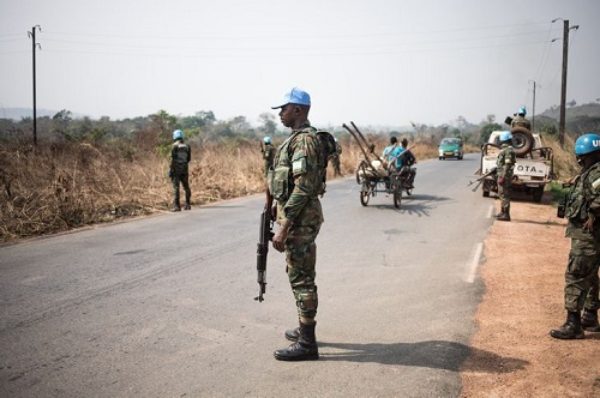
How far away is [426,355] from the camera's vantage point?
3695 mm

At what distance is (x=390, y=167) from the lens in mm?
11945

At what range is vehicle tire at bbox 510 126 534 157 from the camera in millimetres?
13180

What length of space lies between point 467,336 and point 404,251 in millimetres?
3276

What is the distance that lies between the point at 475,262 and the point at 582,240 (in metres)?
2.70

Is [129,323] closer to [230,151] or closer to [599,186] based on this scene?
[599,186]

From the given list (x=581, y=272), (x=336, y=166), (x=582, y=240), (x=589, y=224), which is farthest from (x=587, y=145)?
(x=336, y=166)

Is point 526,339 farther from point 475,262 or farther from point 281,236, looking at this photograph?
point 475,262

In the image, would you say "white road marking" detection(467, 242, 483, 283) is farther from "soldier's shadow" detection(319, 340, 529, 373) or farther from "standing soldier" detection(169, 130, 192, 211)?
"standing soldier" detection(169, 130, 192, 211)

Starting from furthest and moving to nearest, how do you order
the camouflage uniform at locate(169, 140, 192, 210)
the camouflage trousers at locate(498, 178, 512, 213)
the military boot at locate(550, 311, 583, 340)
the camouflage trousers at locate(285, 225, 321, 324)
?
the camouflage uniform at locate(169, 140, 192, 210) < the camouflage trousers at locate(498, 178, 512, 213) < the military boot at locate(550, 311, 583, 340) < the camouflage trousers at locate(285, 225, 321, 324)

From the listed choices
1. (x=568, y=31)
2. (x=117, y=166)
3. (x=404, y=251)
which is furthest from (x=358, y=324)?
(x=568, y=31)

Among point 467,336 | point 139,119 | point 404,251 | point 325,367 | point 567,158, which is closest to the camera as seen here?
point 325,367

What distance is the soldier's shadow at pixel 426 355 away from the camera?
138 inches

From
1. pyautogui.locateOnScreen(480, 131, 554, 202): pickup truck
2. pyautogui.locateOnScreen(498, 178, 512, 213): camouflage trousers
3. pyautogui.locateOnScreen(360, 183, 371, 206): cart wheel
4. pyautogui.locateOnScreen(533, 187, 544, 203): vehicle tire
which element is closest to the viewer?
pyautogui.locateOnScreen(498, 178, 512, 213): camouflage trousers

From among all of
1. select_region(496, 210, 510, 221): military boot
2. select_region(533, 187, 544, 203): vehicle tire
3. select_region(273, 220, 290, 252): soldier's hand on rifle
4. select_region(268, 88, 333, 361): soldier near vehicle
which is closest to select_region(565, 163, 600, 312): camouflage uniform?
select_region(268, 88, 333, 361): soldier near vehicle
